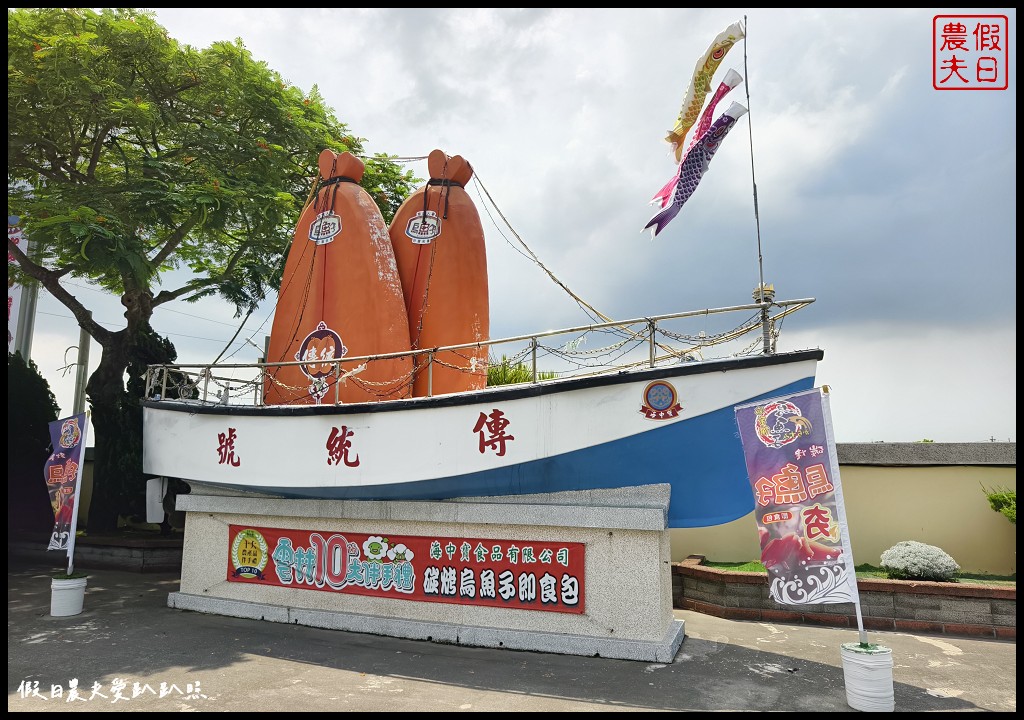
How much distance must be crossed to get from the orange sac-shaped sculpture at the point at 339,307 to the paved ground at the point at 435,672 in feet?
10.1

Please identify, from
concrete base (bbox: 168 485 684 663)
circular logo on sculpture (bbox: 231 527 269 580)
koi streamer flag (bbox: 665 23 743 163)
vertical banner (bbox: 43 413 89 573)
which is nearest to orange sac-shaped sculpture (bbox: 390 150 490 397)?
concrete base (bbox: 168 485 684 663)

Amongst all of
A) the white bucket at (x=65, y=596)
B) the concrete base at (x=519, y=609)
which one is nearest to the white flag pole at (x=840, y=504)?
the concrete base at (x=519, y=609)

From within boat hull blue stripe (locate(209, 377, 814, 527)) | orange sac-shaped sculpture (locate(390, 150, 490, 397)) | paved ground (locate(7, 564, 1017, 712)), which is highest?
orange sac-shaped sculpture (locate(390, 150, 490, 397))

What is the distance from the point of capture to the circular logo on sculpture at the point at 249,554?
844 centimetres

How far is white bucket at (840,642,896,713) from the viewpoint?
513 cm

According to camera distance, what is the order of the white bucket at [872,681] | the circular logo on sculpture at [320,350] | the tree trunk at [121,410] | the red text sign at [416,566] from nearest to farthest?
1. the white bucket at [872,681]
2. the red text sign at [416,566]
3. the circular logo on sculpture at [320,350]
4. the tree trunk at [121,410]

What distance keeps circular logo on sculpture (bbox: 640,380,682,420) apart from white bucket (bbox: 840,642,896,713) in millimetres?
2513

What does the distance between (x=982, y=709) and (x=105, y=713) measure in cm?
716

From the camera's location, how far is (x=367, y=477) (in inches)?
296

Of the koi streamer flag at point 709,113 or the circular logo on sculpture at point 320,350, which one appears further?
the circular logo on sculpture at point 320,350

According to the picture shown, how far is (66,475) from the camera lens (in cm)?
879

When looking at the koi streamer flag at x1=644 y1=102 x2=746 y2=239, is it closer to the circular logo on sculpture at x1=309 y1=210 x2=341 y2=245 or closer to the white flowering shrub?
the circular logo on sculpture at x1=309 y1=210 x2=341 y2=245

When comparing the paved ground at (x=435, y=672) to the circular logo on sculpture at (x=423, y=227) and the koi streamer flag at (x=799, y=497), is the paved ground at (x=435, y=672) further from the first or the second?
the circular logo on sculpture at (x=423, y=227)

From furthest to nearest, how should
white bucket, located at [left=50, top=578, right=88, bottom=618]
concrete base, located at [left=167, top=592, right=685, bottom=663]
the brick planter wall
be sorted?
white bucket, located at [left=50, top=578, right=88, bottom=618] → the brick planter wall → concrete base, located at [left=167, top=592, right=685, bottom=663]
